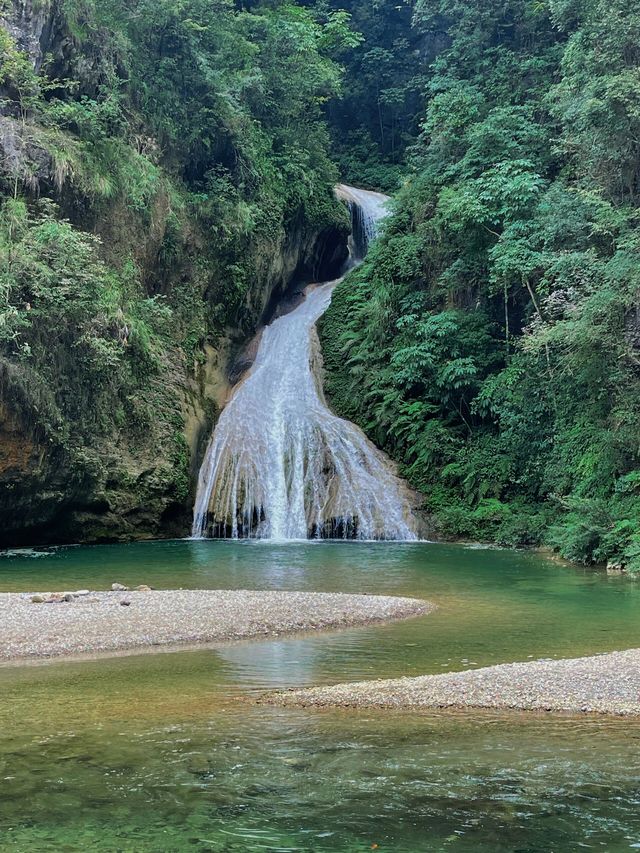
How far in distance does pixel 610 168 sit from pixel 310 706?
19.1m

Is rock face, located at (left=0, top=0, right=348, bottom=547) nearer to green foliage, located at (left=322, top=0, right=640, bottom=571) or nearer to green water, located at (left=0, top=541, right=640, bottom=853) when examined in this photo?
green foliage, located at (left=322, top=0, right=640, bottom=571)

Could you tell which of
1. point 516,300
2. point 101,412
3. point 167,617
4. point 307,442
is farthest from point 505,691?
point 516,300

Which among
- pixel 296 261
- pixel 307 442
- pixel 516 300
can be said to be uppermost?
pixel 296 261

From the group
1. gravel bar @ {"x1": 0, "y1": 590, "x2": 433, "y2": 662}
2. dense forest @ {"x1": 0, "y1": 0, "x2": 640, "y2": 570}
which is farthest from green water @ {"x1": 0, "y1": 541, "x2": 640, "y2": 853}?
dense forest @ {"x1": 0, "y1": 0, "x2": 640, "y2": 570}

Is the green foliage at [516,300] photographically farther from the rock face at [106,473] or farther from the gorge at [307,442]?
the rock face at [106,473]

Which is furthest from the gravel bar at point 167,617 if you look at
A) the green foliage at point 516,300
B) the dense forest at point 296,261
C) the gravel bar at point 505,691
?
the dense forest at point 296,261

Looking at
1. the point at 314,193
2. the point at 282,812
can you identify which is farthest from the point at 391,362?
the point at 282,812

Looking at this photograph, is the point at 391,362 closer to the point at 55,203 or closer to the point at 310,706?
the point at 55,203

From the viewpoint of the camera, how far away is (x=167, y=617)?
12.0m

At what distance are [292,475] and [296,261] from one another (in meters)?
14.2

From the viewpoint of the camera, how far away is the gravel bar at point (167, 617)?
10680mm

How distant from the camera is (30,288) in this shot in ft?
67.3

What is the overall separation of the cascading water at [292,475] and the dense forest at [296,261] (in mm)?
779

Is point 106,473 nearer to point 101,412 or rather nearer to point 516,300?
point 101,412
